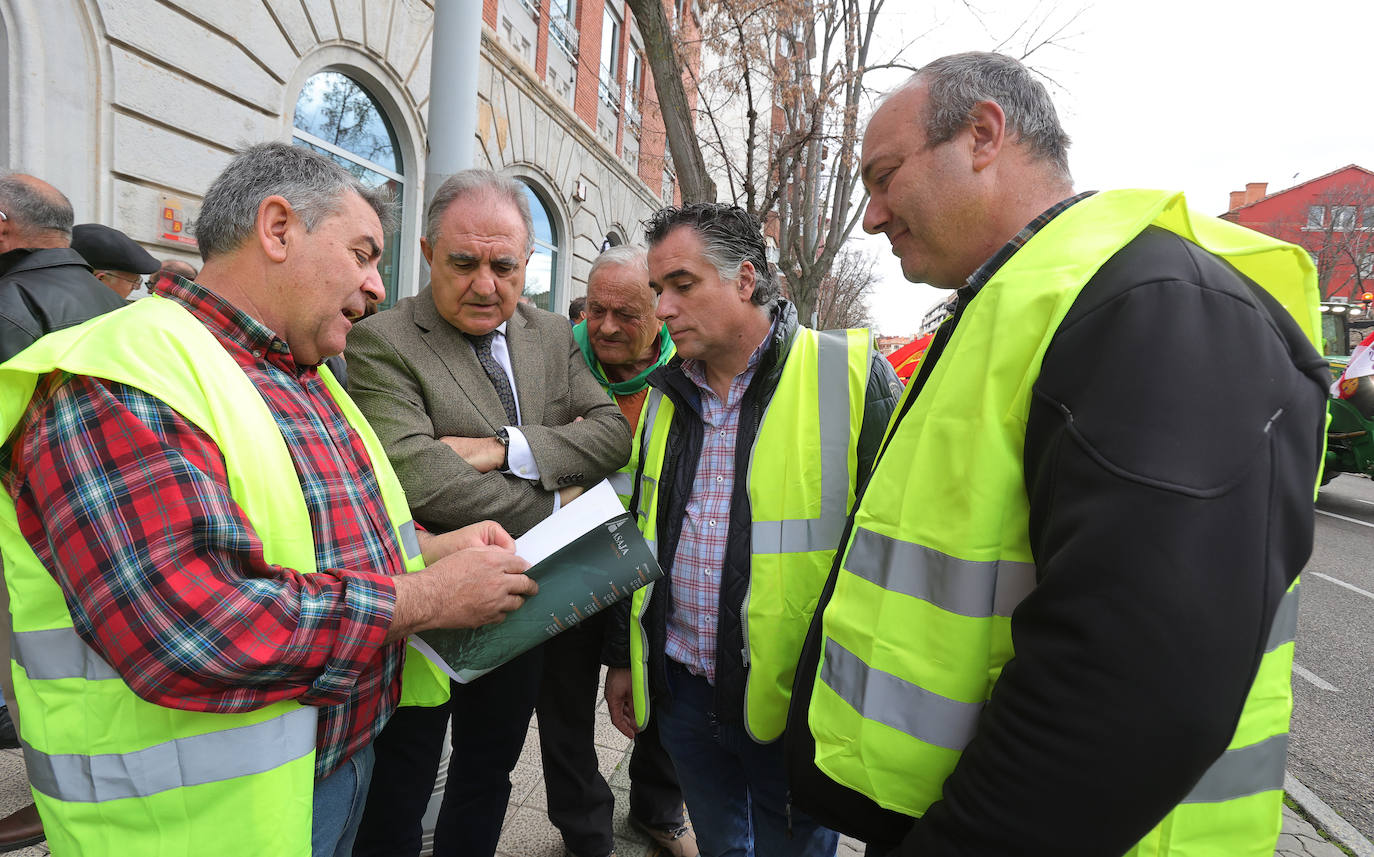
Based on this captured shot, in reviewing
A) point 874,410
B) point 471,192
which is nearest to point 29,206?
point 471,192

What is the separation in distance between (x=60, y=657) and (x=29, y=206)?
2551mm

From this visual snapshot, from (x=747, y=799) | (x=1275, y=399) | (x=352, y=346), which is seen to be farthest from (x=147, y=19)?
(x=1275, y=399)

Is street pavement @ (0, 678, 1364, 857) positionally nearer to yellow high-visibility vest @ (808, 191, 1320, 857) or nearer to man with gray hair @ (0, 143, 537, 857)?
man with gray hair @ (0, 143, 537, 857)

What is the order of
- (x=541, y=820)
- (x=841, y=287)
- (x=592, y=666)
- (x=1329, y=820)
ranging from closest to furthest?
(x=592, y=666), (x=541, y=820), (x=1329, y=820), (x=841, y=287)

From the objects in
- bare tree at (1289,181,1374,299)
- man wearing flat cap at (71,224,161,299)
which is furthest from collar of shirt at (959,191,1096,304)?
bare tree at (1289,181,1374,299)

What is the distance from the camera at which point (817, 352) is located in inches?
74.5

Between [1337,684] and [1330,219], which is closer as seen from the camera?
[1337,684]

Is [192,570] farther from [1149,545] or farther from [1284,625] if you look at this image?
[1284,625]

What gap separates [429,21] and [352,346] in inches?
260

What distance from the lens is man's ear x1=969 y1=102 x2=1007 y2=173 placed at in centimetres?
120

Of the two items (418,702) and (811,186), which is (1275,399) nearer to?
(418,702)

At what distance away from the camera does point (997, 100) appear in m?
1.20

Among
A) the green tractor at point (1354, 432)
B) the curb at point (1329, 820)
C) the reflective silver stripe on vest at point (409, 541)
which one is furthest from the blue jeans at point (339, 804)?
the green tractor at point (1354, 432)

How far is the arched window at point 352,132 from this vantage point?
6.16 metres
